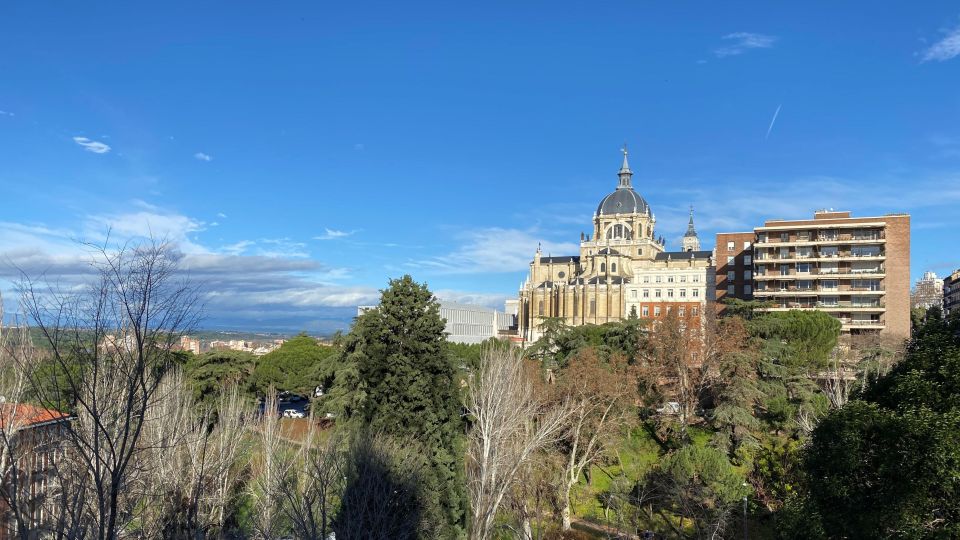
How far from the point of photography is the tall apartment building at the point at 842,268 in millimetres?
51188

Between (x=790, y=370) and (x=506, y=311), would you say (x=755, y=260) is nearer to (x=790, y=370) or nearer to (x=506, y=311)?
(x=790, y=370)

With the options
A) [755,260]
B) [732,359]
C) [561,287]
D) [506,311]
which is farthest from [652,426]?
[506,311]

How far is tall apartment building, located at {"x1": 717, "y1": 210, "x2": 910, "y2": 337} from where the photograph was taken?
5119 centimetres

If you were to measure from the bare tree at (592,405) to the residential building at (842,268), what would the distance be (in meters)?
29.5

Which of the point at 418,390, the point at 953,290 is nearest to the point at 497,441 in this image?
the point at 418,390

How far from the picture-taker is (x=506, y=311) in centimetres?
12519

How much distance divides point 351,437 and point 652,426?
21.2 m

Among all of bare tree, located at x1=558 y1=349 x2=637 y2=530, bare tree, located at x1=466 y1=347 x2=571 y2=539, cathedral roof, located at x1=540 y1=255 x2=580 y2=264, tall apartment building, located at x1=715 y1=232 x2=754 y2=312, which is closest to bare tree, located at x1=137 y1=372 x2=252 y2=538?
bare tree, located at x1=466 y1=347 x2=571 y2=539

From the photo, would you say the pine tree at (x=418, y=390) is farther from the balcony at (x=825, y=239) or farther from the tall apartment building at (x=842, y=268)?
the balcony at (x=825, y=239)

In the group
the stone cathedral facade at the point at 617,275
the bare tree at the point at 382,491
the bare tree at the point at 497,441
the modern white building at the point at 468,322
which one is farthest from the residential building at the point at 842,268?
the bare tree at the point at 382,491

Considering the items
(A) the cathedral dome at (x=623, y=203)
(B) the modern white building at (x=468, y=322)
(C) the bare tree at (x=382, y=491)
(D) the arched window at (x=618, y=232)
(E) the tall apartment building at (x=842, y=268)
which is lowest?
(C) the bare tree at (x=382, y=491)

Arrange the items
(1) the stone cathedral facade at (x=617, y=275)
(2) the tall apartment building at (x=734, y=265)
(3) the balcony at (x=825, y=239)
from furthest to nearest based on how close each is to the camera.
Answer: (1) the stone cathedral facade at (x=617, y=275) < (2) the tall apartment building at (x=734, y=265) < (3) the balcony at (x=825, y=239)

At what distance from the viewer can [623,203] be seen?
111m

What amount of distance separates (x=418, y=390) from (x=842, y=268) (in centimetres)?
4737
